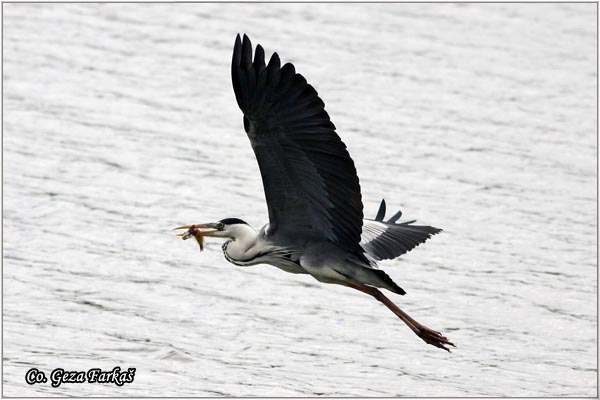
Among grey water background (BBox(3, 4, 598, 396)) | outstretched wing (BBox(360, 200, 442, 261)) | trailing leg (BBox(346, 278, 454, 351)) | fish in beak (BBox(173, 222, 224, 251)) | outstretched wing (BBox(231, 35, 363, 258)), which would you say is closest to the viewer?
outstretched wing (BBox(231, 35, 363, 258))

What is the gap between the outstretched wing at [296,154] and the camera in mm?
7430

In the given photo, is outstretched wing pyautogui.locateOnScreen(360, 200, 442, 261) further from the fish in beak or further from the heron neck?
the fish in beak

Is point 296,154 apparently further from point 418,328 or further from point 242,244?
point 418,328

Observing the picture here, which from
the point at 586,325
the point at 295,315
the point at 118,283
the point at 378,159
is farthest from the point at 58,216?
the point at 586,325

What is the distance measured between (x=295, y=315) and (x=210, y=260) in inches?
51.0

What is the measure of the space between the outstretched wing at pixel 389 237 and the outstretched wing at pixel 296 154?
0.61 metres

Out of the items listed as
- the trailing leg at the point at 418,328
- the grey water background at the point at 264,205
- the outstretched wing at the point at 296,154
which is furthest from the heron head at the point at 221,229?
the grey water background at the point at 264,205

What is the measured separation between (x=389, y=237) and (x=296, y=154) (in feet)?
5.64

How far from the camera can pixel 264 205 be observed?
12.6 meters

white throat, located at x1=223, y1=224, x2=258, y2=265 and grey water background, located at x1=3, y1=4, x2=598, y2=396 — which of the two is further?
grey water background, located at x1=3, y1=4, x2=598, y2=396

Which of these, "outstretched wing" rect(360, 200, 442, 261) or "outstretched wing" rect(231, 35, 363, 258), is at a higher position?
"outstretched wing" rect(231, 35, 363, 258)

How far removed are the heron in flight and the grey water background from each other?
1.16 meters

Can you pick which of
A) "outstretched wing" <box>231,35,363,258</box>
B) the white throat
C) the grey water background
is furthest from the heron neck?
the grey water background

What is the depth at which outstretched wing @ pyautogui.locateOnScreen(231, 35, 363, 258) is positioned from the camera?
293 inches
